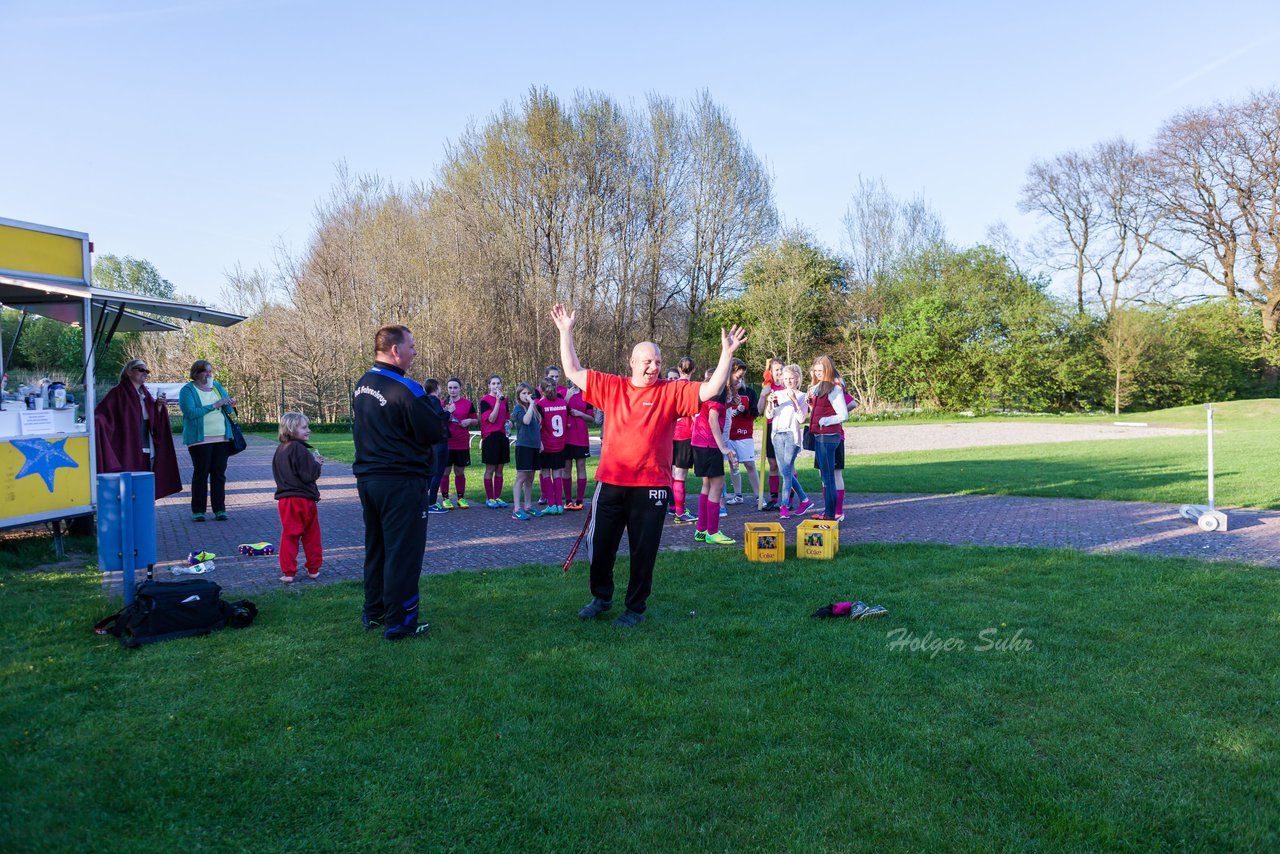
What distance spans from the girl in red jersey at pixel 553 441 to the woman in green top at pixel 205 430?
13.0 ft

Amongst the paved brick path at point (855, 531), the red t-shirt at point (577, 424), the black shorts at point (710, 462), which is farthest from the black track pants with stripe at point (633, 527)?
the red t-shirt at point (577, 424)

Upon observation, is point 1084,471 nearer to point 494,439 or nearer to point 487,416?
point 494,439

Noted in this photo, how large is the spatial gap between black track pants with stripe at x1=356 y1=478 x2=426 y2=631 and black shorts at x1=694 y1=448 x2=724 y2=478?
4385 millimetres

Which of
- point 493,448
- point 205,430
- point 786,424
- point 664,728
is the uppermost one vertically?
point 205,430

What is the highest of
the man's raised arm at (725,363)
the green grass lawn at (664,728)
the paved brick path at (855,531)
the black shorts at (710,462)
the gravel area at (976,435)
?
the man's raised arm at (725,363)

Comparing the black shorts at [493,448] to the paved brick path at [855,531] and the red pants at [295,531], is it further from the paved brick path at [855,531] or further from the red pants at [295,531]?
the red pants at [295,531]

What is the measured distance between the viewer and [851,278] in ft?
150

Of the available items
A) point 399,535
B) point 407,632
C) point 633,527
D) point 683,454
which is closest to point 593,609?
point 633,527

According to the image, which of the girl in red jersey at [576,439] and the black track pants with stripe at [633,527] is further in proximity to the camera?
the girl in red jersey at [576,439]

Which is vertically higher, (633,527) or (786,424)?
(786,424)

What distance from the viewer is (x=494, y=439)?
12.3m

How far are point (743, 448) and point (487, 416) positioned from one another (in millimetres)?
3636

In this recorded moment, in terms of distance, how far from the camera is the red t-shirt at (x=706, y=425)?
964cm

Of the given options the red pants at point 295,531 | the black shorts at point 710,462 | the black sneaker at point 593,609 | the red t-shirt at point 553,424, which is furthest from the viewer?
the red t-shirt at point 553,424
